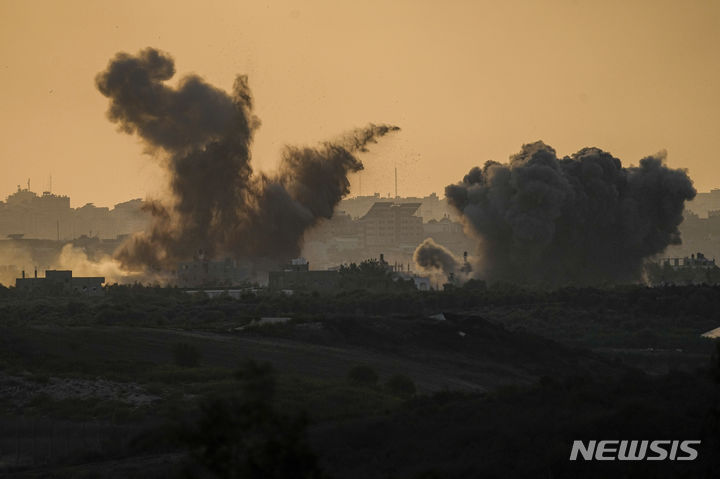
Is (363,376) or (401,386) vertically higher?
(363,376)

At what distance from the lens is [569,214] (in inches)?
5723

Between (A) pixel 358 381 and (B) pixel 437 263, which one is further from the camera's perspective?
(B) pixel 437 263

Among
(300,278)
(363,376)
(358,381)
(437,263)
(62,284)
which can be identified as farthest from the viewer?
(437,263)

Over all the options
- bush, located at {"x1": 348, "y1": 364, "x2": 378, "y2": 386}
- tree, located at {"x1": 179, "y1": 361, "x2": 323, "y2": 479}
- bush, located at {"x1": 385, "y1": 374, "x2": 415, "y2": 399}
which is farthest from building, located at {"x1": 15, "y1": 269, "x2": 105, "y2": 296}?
tree, located at {"x1": 179, "y1": 361, "x2": 323, "y2": 479}

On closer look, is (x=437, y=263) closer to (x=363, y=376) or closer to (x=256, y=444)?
(x=363, y=376)

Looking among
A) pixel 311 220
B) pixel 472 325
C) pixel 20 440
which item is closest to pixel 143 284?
pixel 311 220

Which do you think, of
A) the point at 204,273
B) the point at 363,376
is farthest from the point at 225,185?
the point at 363,376

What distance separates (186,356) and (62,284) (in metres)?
83.2

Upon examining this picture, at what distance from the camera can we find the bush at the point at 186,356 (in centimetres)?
7056

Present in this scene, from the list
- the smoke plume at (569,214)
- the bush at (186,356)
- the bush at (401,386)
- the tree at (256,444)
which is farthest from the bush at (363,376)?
the smoke plume at (569,214)

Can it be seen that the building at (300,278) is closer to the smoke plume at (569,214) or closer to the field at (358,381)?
the smoke plume at (569,214)

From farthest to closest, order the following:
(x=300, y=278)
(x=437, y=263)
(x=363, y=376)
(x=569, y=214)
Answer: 1. (x=437, y=263)
2. (x=300, y=278)
3. (x=569, y=214)
4. (x=363, y=376)

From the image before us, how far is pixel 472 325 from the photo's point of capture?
90.2 m

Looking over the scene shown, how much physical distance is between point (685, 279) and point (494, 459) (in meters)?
126
